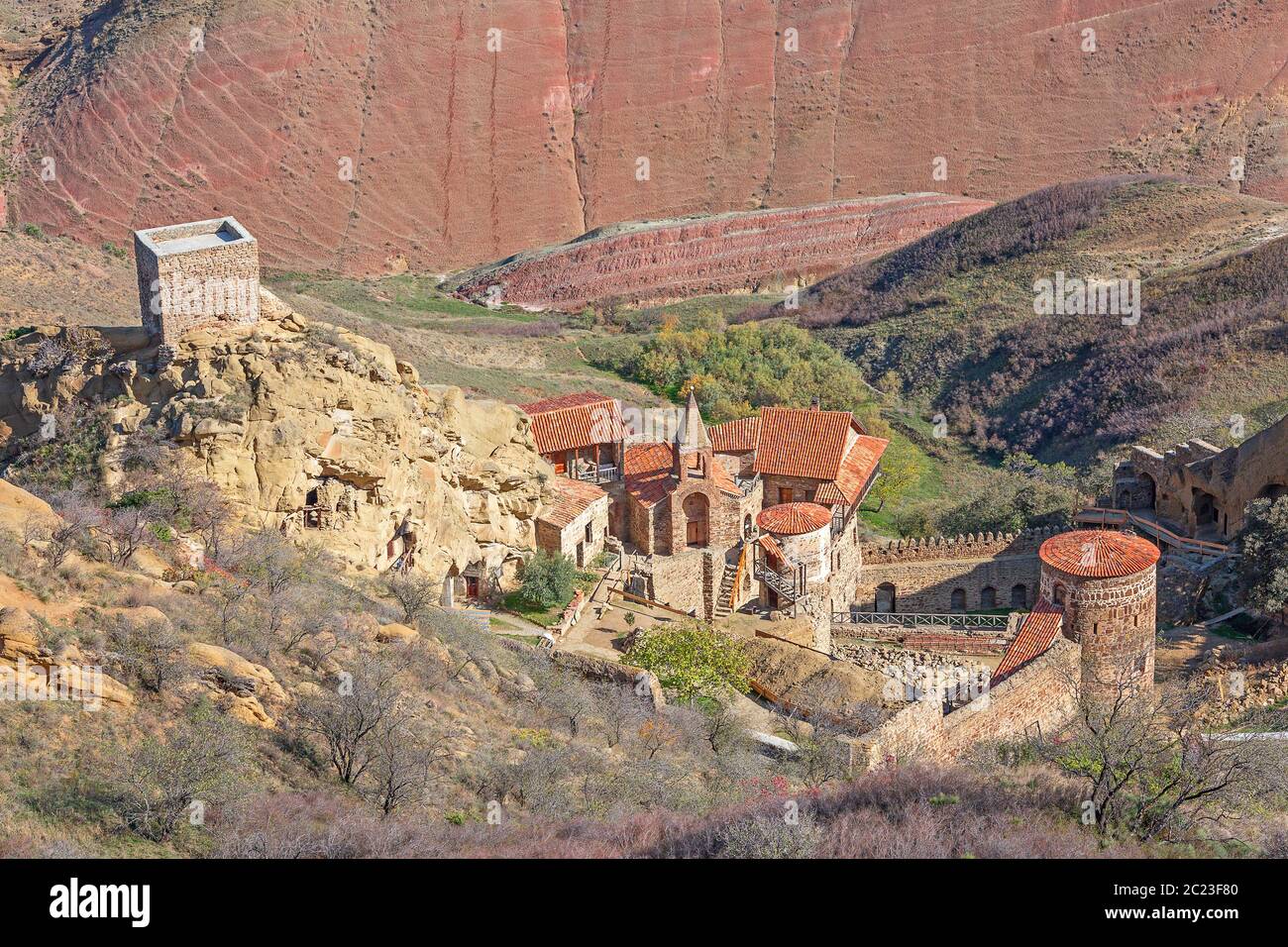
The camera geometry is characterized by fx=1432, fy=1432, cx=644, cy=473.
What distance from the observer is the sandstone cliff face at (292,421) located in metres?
24.2

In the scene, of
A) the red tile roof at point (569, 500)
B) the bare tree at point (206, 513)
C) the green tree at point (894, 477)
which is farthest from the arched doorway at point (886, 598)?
the bare tree at point (206, 513)

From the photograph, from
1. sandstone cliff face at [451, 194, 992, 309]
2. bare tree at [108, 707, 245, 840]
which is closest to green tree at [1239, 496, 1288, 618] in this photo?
bare tree at [108, 707, 245, 840]

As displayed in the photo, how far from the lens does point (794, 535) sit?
32406 mm

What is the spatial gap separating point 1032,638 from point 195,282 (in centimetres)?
1776

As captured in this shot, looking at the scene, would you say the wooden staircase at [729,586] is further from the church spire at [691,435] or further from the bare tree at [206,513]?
the bare tree at [206,513]

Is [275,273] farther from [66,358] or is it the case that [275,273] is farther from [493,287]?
[66,358]

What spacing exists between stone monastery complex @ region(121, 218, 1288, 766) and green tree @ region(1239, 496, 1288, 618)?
2.07 meters

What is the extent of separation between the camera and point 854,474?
123ft

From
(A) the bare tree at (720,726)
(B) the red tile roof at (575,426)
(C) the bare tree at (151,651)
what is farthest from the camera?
(B) the red tile roof at (575,426)

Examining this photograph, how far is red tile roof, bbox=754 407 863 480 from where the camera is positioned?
3681 centimetres

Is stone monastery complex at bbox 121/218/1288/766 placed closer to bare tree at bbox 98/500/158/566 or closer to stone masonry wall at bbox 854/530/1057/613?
stone masonry wall at bbox 854/530/1057/613

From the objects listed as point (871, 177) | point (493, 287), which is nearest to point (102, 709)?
point (493, 287)

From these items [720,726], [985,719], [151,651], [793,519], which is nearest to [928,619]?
[793,519]

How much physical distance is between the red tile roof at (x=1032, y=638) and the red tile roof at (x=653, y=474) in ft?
24.0
